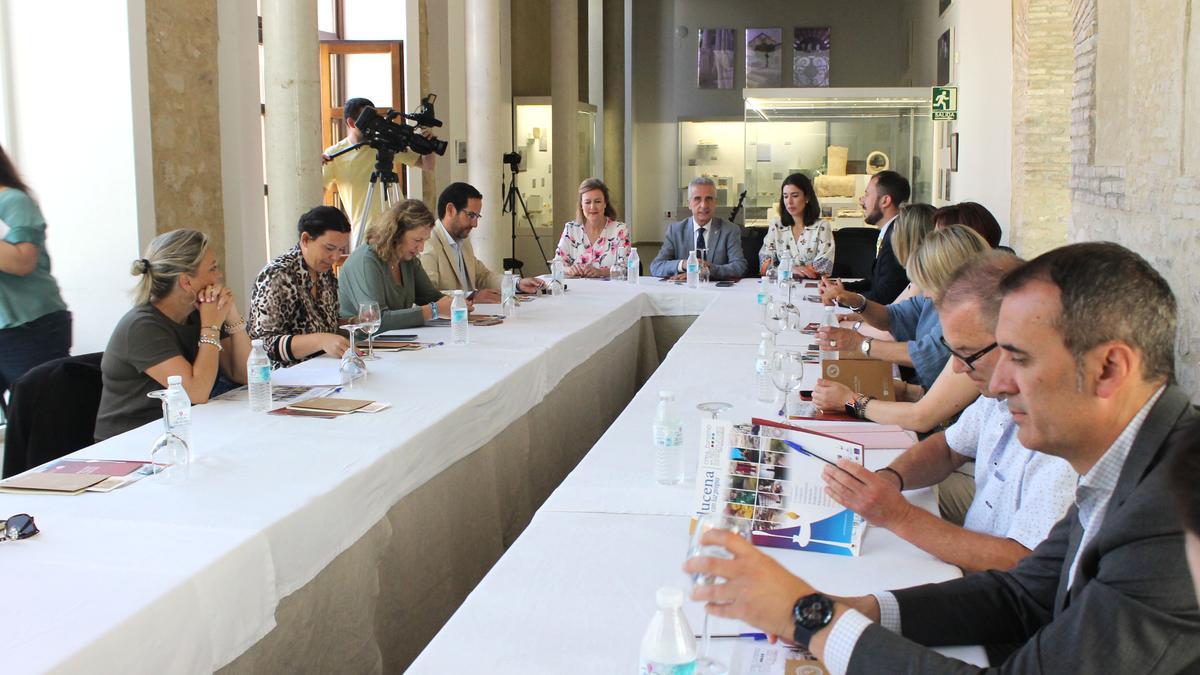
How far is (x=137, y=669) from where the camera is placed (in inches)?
66.2

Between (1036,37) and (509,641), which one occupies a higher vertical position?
(1036,37)

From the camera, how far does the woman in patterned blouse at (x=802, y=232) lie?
698cm

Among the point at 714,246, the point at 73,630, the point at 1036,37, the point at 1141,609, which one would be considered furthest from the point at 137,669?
the point at 1036,37

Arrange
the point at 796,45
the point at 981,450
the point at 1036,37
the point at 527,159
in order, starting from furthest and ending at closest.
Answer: the point at 796,45 < the point at 527,159 < the point at 1036,37 < the point at 981,450

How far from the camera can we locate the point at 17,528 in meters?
1.96

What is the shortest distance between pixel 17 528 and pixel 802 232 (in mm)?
5758

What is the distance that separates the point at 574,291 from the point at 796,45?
11.5 m

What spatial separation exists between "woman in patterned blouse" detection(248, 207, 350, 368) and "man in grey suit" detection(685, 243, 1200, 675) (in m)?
2.65

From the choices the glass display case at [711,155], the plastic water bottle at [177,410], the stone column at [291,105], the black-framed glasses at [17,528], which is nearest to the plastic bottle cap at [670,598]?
the black-framed glasses at [17,528]

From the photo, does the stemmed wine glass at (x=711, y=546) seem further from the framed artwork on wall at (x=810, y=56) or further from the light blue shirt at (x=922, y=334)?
the framed artwork on wall at (x=810, y=56)

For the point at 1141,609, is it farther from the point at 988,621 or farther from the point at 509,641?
the point at 509,641

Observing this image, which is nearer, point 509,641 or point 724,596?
point 724,596

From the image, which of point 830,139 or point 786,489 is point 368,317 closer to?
point 786,489

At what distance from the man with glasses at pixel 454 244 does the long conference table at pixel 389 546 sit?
1700 millimetres
